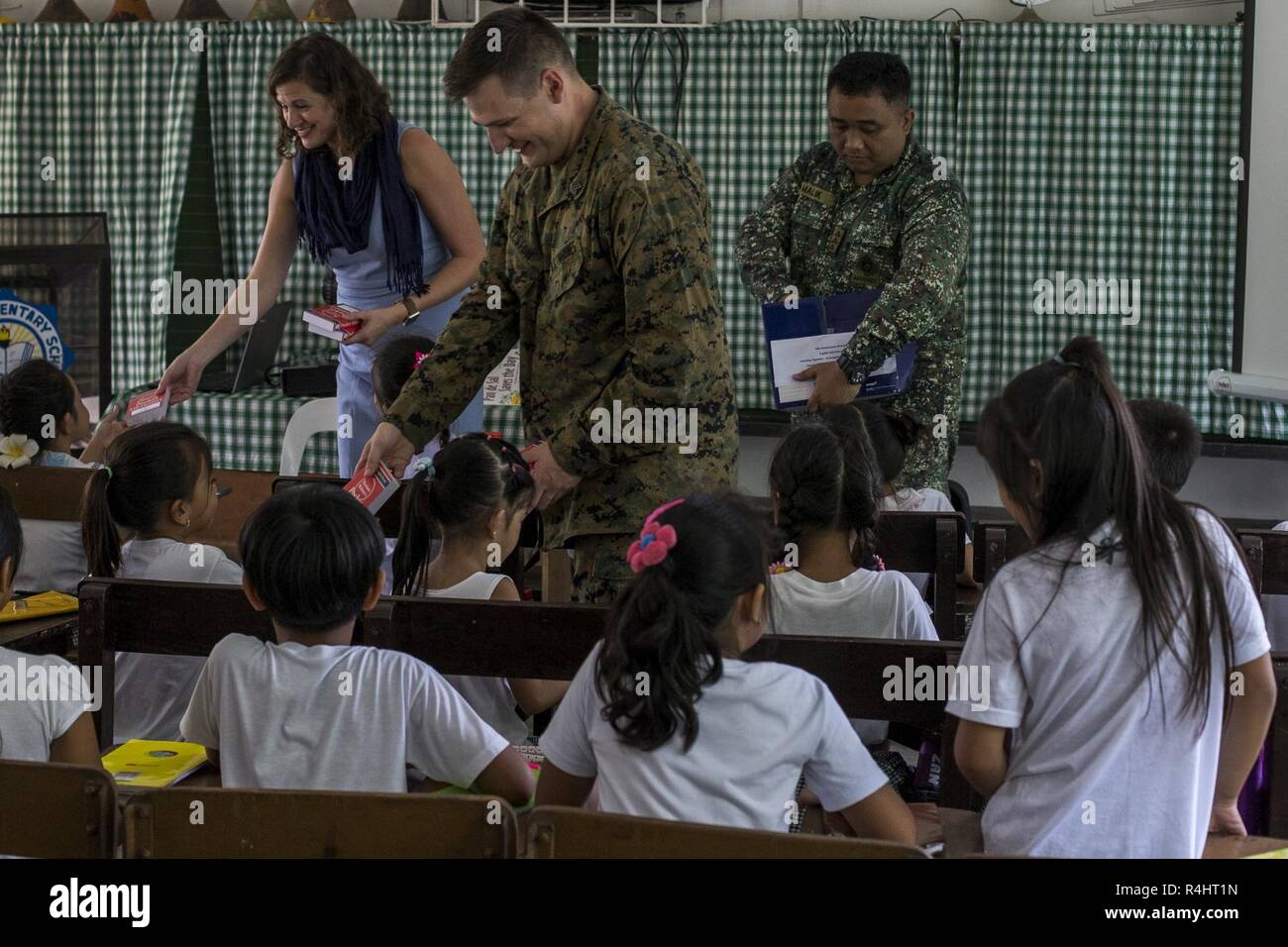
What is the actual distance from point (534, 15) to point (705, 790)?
4.65 ft

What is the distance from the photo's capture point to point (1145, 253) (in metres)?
5.92

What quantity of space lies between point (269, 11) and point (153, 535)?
419 cm

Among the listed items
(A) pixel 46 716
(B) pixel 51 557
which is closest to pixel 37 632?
(B) pixel 51 557

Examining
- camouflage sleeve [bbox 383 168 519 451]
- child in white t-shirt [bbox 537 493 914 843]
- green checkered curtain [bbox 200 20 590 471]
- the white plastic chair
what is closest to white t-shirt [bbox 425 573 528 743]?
camouflage sleeve [bbox 383 168 519 451]

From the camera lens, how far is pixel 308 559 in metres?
1.91

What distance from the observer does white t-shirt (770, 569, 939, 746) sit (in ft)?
7.89

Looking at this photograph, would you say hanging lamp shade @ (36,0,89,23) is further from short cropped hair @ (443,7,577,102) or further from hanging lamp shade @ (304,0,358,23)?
short cropped hair @ (443,7,577,102)

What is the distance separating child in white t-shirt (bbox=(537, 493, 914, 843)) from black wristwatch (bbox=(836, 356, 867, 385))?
177 cm

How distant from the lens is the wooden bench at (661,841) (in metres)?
1.31

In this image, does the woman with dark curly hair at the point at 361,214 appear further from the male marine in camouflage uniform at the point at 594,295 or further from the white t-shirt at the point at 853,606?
the white t-shirt at the point at 853,606

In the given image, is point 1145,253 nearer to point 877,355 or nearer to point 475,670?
point 877,355

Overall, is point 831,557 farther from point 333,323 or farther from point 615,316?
point 333,323

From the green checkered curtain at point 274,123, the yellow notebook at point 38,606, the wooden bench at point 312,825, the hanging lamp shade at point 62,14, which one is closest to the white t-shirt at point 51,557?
the yellow notebook at point 38,606

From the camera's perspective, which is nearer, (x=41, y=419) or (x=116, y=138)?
(x=41, y=419)
